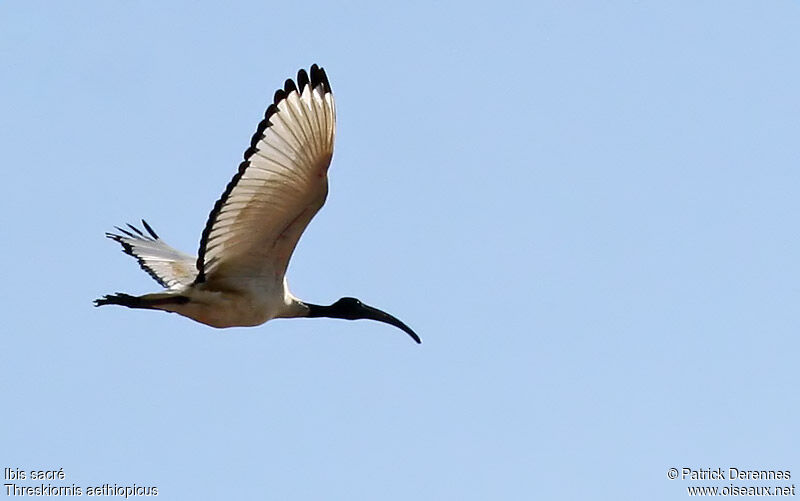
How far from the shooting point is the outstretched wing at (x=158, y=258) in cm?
1306

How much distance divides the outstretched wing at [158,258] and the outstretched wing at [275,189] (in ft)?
2.58

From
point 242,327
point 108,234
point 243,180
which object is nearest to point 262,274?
point 242,327

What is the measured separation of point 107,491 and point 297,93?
3683 mm

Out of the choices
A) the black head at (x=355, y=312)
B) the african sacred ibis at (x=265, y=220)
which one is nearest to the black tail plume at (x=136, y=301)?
the african sacred ibis at (x=265, y=220)

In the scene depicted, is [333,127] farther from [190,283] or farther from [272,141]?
[190,283]

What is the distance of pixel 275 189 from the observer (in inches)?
426

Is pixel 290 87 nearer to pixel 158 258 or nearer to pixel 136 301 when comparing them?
pixel 136 301

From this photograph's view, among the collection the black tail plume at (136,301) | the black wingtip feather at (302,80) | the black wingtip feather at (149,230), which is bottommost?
the black tail plume at (136,301)

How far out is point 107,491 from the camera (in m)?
11.8

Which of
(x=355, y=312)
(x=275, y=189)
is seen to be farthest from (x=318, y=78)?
(x=355, y=312)

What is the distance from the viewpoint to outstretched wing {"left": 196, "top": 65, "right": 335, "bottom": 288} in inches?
413

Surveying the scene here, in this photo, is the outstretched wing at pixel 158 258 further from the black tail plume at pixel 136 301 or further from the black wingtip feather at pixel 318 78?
the black wingtip feather at pixel 318 78

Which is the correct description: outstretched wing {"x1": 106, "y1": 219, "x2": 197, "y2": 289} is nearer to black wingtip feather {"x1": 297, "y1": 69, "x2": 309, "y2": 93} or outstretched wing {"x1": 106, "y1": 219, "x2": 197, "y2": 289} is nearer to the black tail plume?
the black tail plume

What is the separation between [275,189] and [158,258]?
3486mm
